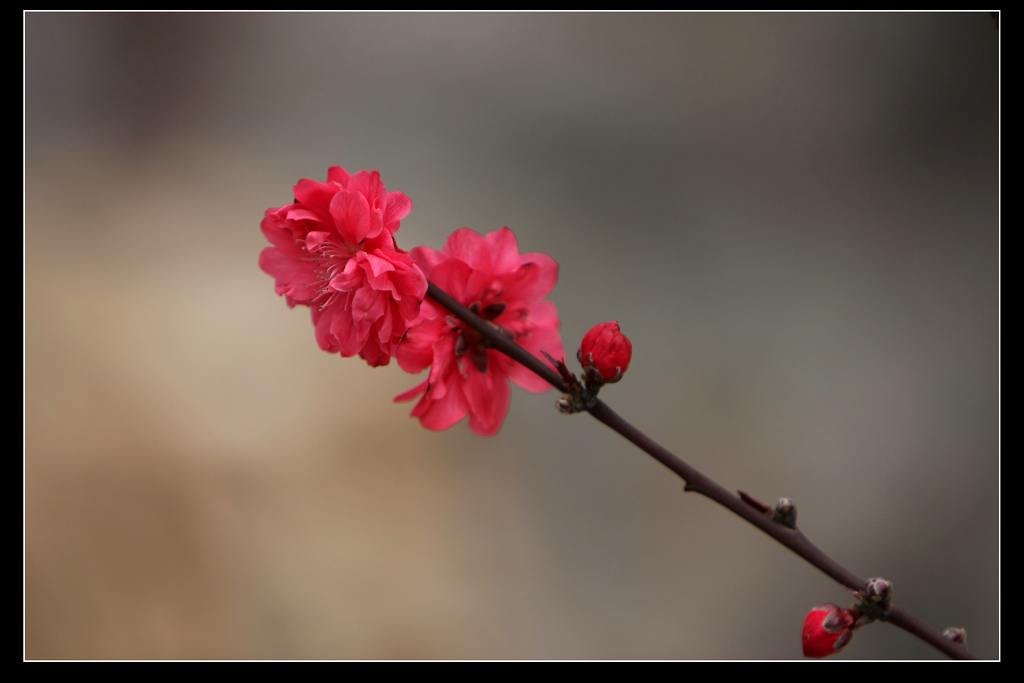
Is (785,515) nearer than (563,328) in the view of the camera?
Yes

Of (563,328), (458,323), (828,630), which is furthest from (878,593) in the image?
(563,328)

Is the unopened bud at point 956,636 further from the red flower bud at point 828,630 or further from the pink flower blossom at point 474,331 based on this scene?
the pink flower blossom at point 474,331

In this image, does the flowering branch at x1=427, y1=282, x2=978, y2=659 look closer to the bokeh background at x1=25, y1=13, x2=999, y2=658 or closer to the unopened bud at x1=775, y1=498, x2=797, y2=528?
the unopened bud at x1=775, y1=498, x2=797, y2=528

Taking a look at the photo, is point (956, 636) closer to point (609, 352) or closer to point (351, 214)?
point (609, 352)

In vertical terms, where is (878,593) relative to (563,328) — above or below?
below

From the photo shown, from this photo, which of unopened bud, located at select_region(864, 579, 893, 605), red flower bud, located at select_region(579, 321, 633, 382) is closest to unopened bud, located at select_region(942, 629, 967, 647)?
unopened bud, located at select_region(864, 579, 893, 605)

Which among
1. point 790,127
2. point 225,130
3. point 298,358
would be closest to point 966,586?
point 790,127

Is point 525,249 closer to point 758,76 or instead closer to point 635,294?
point 635,294
